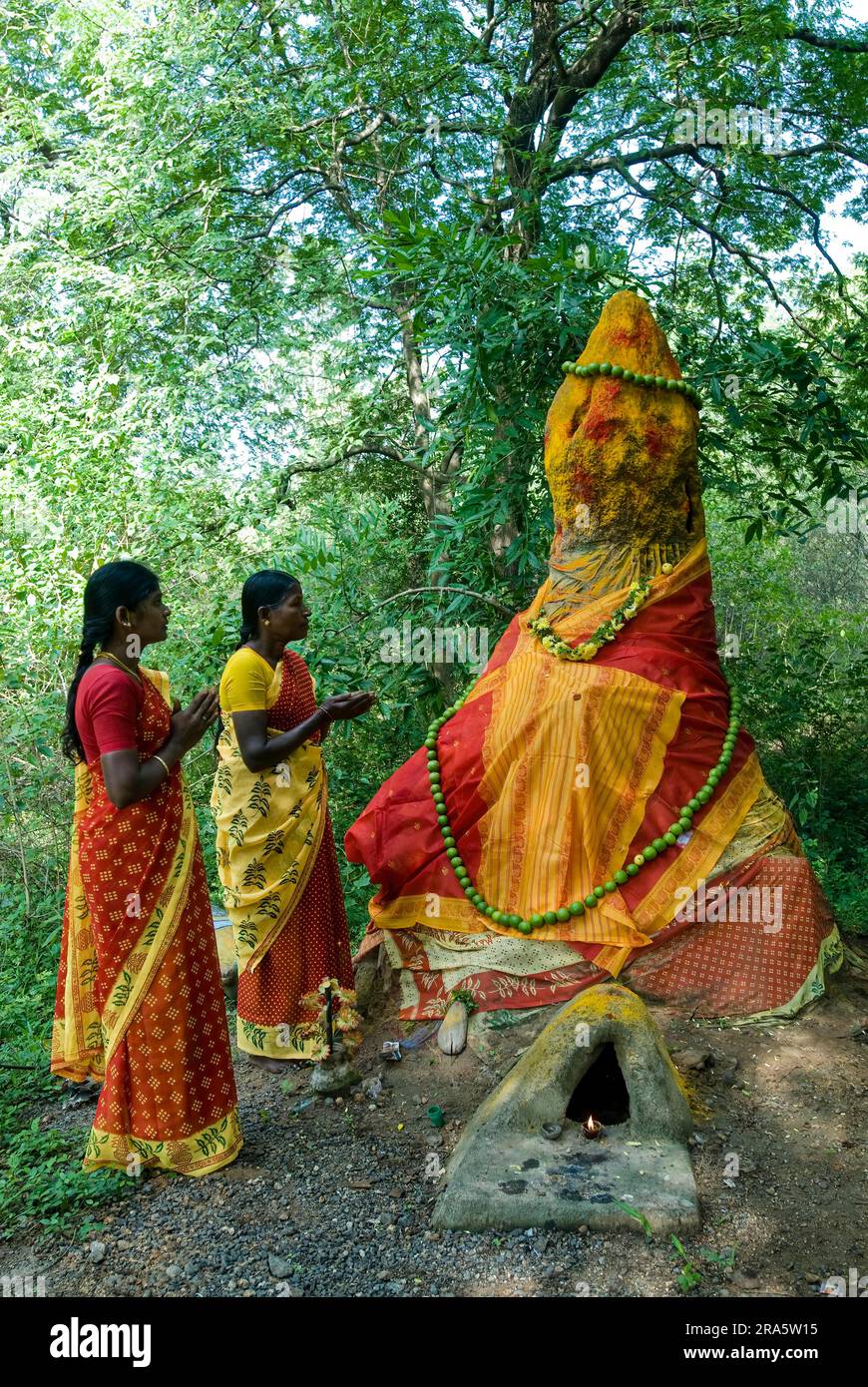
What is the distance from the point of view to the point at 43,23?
9648 mm

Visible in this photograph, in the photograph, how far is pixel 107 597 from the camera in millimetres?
3281

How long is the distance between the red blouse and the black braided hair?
0.09 metres

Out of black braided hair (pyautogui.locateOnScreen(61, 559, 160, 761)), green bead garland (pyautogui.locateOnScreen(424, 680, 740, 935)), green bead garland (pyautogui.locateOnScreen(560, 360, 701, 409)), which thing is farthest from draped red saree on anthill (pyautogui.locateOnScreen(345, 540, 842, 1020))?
black braided hair (pyautogui.locateOnScreen(61, 559, 160, 761))

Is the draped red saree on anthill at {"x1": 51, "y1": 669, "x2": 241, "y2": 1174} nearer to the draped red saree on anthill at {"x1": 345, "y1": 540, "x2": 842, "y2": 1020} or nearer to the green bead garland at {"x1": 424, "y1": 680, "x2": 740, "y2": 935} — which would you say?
the draped red saree on anthill at {"x1": 345, "y1": 540, "x2": 842, "y2": 1020}

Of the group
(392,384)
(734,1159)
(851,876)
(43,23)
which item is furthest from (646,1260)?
(43,23)

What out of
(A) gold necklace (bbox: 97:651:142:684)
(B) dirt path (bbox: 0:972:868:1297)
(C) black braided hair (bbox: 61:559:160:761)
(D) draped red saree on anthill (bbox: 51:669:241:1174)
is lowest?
Answer: (B) dirt path (bbox: 0:972:868:1297)

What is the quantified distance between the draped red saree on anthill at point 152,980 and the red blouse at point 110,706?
0.32 feet

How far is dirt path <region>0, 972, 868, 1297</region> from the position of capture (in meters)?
2.81

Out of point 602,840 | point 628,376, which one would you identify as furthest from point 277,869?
point 628,376

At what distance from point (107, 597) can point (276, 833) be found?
1.22 metres

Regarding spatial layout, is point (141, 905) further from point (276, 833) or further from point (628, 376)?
point (628, 376)

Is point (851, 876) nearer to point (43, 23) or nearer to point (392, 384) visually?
point (392, 384)

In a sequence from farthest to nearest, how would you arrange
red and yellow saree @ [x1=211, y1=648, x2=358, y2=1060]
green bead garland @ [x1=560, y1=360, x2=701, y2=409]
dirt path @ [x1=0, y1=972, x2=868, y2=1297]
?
green bead garland @ [x1=560, y1=360, x2=701, y2=409], red and yellow saree @ [x1=211, y1=648, x2=358, y2=1060], dirt path @ [x1=0, y1=972, x2=868, y2=1297]

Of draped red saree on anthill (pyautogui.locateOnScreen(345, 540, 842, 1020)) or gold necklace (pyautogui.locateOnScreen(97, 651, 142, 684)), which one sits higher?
gold necklace (pyautogui.locateOnScreen(97, 651, 142, 684))
